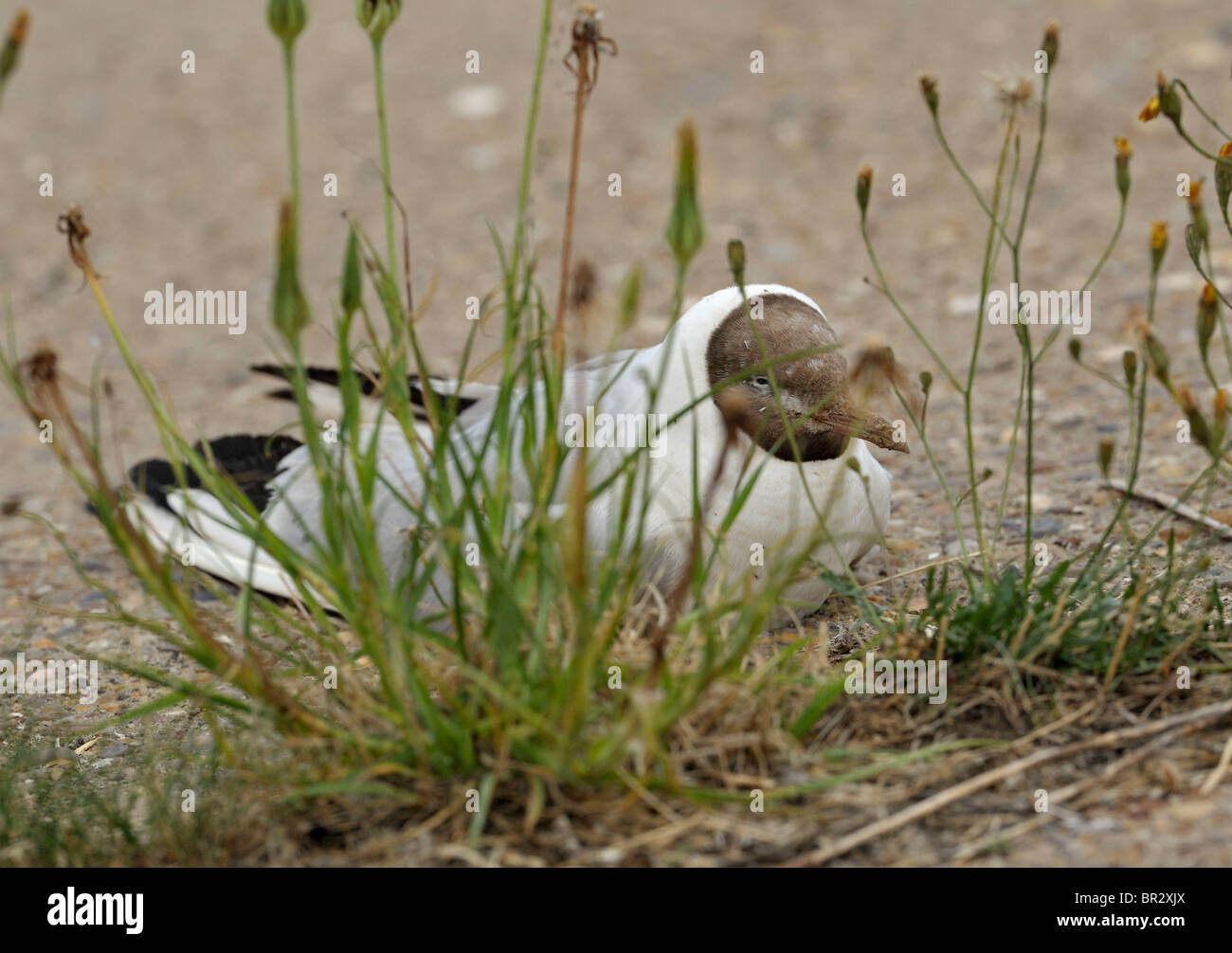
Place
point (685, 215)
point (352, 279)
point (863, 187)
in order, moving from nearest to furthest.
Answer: point (685, 215), point (352, 279), point (863, 187)

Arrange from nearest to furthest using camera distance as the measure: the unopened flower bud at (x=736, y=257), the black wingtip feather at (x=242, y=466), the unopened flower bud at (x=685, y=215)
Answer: the unopened flower bud at (x=685, y=215)
the unopened flower bud at (x=736, y=257)
the black wingtip feather at (x=242, y=466)

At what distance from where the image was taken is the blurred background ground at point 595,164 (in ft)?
17.6

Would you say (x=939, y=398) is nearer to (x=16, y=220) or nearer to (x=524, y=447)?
(x=524, y=447)

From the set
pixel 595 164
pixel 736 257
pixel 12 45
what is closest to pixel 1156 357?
pixel 736 257

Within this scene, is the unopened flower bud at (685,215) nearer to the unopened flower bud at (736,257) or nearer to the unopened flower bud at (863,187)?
the unopened flower bud at (736,257)

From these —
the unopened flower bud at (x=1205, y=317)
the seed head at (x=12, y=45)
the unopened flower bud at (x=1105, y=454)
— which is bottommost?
the unopened flower bud at (x=1105, y=454)

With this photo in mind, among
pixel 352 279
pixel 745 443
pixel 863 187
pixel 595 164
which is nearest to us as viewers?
pixel 352 279

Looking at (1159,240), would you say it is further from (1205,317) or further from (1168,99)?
(1168,99)

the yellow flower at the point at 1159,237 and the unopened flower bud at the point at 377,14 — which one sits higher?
the unopened flower bud at the point at 377,14

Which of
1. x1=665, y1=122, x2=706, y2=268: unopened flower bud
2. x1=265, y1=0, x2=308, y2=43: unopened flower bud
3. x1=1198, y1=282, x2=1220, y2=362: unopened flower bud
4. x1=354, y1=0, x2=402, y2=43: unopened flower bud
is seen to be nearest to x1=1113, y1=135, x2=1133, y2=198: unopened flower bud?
x1=1198, y1=282, x2=1220, y2=362: unopened flower bud

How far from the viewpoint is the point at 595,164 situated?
664 cm

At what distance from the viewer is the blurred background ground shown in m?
5.36

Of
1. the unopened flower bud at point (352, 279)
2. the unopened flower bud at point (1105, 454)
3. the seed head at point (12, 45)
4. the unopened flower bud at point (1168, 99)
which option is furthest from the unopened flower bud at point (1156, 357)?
the seed head at point (12, 45)

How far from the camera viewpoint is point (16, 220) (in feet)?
22.5
